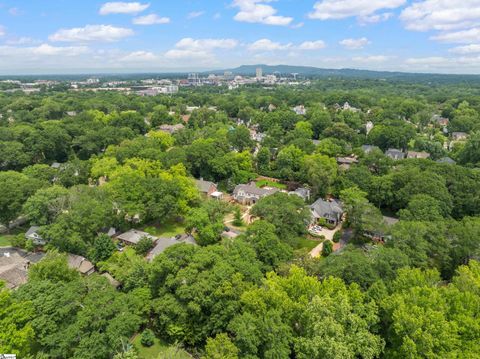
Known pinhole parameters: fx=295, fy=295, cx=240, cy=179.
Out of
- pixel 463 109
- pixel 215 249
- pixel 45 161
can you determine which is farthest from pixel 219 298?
pixel 463 109

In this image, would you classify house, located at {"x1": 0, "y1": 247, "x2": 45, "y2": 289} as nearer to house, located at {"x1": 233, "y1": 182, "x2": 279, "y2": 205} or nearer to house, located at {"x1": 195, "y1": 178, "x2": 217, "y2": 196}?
house, located at {"x1": 195, "y1": 178, "x2": 217, "y2": 196}

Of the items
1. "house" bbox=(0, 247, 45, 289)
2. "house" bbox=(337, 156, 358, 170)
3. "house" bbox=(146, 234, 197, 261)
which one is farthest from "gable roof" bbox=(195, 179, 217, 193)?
"house" bbox=(337, 156, 358, 170)

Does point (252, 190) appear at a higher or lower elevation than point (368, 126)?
lower

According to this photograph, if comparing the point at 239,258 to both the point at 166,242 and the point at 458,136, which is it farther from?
the point at 458,136

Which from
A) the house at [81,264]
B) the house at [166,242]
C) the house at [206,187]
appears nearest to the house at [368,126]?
the house at [206,187]

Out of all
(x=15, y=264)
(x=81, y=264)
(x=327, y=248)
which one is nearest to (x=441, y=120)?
(x=327, y=248)

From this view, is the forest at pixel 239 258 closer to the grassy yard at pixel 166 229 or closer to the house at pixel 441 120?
the grassy yard at pixel 166 229
